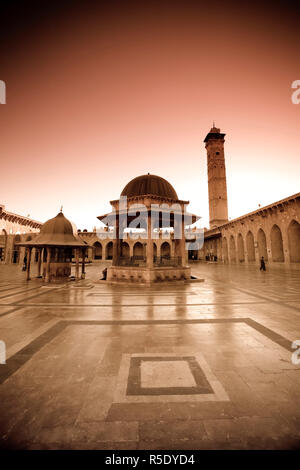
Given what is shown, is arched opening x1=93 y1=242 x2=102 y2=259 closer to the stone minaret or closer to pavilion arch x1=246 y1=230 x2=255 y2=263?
the stone minaret

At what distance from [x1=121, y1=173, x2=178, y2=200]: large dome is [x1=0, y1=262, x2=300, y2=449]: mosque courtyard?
9.20 metres

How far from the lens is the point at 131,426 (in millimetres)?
1916

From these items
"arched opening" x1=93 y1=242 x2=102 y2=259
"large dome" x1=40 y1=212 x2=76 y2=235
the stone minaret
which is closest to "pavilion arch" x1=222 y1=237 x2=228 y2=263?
the stone minaret

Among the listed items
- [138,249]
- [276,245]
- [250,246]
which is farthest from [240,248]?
[138,249]

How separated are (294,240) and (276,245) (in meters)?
2.74

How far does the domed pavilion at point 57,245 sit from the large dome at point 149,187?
15.3 ft

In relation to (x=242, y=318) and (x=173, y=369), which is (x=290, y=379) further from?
(x=242, y=318)

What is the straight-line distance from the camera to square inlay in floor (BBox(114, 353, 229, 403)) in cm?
235

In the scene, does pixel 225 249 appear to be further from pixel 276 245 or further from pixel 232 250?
pixel 276 245

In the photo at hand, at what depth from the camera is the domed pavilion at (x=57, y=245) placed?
13185 mm

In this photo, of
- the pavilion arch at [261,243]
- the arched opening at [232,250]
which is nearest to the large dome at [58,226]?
the pavilion arch at [261,243]

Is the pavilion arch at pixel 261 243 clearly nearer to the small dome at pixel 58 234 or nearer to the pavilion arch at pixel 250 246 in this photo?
the pavilion arch at pixel 250 246

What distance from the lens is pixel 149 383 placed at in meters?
2.61
